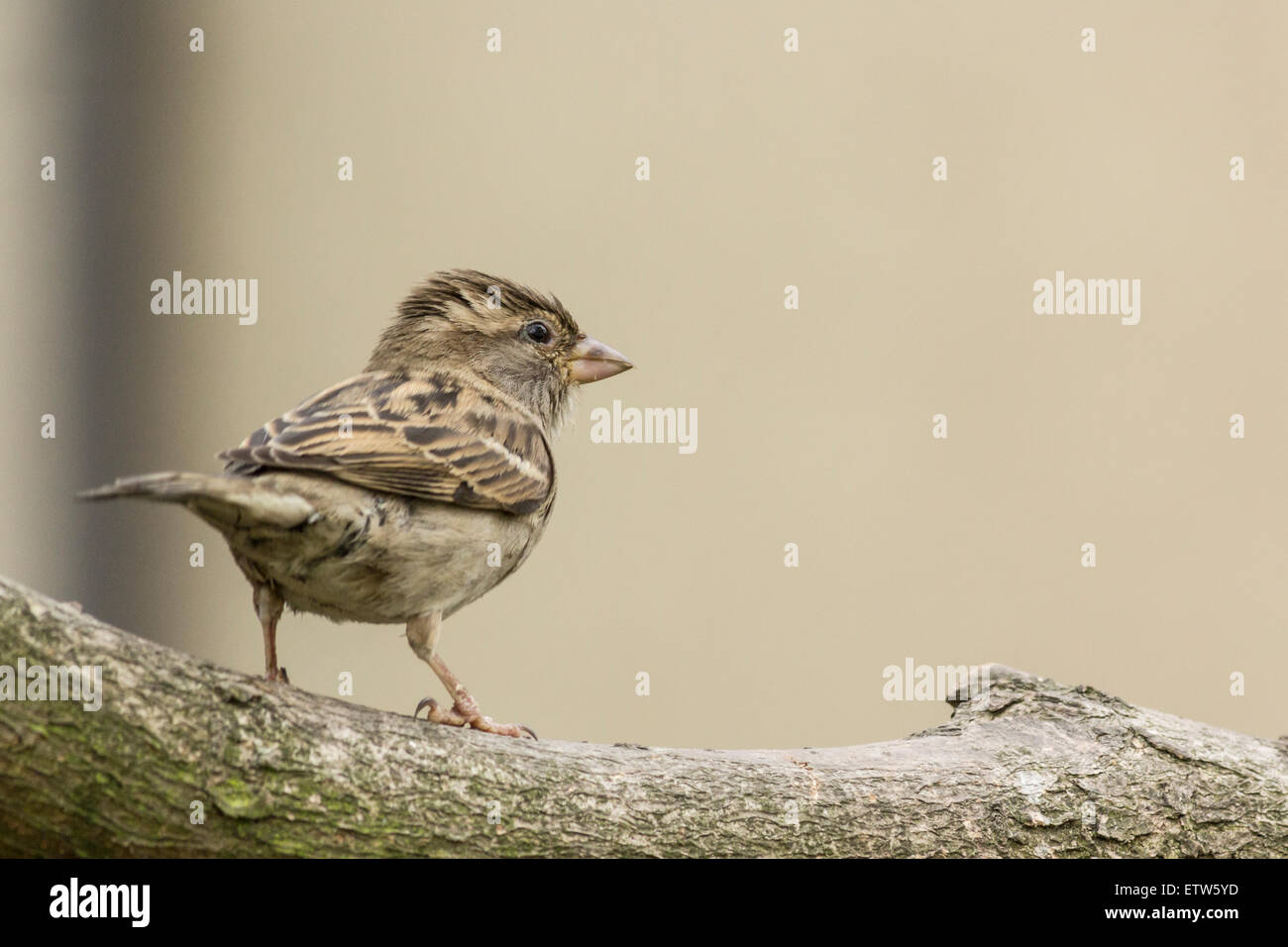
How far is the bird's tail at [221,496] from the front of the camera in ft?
9.37

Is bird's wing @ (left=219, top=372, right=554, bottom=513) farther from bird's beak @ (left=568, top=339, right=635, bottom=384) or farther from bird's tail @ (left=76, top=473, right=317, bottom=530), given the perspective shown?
bird's beak @ (left=568, top=339, right=635, bottom=384)

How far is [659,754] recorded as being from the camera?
356 cm

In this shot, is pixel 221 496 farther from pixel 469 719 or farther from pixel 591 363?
pixel 591 363

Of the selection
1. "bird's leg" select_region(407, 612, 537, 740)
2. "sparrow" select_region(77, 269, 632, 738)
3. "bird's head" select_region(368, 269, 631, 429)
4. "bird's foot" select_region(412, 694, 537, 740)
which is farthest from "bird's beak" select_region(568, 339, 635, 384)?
"bird's foot" select_region(412, 694, 537, 740)

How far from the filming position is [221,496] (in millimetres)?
3125

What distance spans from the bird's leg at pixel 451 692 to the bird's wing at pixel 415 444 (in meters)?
0.39

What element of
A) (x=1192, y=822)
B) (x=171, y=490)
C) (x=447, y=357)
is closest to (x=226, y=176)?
(x=447, y=357)

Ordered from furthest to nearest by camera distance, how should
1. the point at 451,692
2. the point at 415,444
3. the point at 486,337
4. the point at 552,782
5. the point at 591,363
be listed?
the point at 591,363 < the point at 486,337 < the point at 451,692 < the point at 415,444 < the point at 552,782

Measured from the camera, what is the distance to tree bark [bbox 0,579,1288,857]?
2844 mm

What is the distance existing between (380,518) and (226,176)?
499 centimetres

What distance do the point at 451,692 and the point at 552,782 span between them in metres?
0.72

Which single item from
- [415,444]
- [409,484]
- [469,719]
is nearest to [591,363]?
[415,444]

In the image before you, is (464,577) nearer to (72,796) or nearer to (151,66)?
(72,796)

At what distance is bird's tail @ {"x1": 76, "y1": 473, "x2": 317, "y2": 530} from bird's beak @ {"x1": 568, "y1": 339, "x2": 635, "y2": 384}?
174 cm
